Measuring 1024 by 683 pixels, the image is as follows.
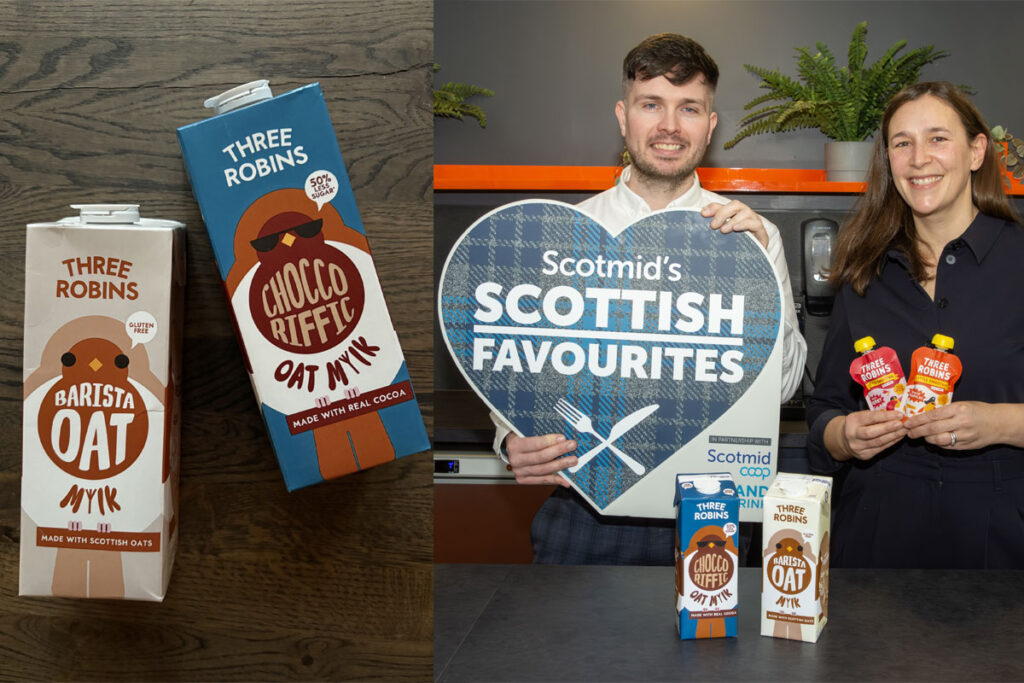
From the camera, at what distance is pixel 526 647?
1.01 metres

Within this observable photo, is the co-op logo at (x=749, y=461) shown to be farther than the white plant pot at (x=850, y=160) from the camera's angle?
No

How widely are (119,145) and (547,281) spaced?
653 mm

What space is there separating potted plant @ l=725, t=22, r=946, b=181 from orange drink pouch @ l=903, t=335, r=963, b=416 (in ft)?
6.45

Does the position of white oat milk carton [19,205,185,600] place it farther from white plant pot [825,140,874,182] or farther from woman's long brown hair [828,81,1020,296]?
white plant pot [825,140,874,182]

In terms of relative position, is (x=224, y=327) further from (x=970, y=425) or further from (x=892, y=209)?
(x=892, y=209)

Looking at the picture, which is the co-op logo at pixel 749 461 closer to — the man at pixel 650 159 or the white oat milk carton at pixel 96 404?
the man at pixel 650 159

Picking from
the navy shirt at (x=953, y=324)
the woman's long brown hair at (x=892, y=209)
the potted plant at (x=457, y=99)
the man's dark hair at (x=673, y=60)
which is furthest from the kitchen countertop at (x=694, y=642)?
the potted plant at (x=457, y=99)

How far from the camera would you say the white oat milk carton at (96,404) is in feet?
2.60

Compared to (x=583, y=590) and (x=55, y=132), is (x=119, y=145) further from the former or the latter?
(x=583, y=590)

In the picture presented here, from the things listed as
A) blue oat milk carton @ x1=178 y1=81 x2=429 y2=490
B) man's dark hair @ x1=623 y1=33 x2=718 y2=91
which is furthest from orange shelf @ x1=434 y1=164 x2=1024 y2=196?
blue oat milk carton @ x1=178 y1=81 x2=429 y2=490

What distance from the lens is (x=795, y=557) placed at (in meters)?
1.01

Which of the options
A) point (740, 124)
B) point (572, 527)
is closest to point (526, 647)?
point (572, 527)

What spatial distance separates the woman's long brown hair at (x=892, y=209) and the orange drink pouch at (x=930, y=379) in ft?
1.17

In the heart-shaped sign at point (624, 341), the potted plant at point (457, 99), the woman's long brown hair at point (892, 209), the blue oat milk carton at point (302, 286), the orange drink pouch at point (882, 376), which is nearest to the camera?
the blue oat milk carton at point (302, 286)
